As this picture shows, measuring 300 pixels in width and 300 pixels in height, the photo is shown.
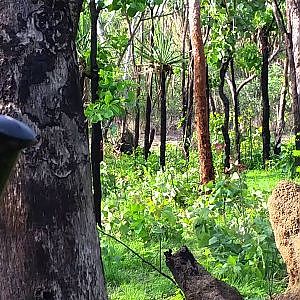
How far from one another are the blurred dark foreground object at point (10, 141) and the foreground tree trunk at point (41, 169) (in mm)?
1436

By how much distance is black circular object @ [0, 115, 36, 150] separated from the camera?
1.79ft

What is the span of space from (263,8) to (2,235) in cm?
1296

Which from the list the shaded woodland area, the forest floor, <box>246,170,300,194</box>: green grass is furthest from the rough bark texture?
<box>246,170,300,194</box>: green grass

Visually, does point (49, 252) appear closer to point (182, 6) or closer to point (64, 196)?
point (64, 196)

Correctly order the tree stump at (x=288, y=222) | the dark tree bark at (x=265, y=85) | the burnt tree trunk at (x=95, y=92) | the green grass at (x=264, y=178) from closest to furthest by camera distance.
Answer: the tree stump at (x=288, y=222) < the burnt tree trunk at (x=95, y=92) < the green grass at (x=264, y=178) < the dark tree bark at (x=265, y=85)

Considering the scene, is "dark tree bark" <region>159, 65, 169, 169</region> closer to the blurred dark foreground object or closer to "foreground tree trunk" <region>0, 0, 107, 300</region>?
"foreground tree trunk" <region>0, 0, 107, 300</region>

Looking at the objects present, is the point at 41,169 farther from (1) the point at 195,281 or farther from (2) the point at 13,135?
(2) the point at 13,135

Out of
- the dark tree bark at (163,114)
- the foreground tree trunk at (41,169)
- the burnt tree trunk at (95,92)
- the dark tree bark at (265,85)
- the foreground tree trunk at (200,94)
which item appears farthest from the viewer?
the dark tree bark at (265,85)

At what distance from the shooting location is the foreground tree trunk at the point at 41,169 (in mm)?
1999

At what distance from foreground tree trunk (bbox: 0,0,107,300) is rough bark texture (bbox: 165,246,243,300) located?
0.62m

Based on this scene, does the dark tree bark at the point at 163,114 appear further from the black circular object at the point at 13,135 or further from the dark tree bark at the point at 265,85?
the black circular object at the point at 13,135

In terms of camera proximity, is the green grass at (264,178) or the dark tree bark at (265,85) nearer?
the green grass at (264,178)

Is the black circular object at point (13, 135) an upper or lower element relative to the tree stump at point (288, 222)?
upper

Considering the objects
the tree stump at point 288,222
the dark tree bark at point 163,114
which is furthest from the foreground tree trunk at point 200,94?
the tree stump at point 288,222
